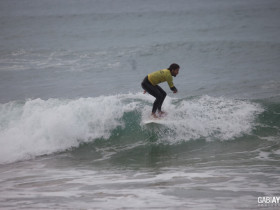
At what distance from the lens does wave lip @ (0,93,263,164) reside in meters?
10.2

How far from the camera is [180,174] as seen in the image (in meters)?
7.64

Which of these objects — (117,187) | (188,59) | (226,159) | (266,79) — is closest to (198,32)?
(188,59)

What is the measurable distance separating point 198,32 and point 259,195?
21922 mm

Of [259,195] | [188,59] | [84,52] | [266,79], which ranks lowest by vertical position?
[259,195]

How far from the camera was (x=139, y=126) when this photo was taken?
1099 cm

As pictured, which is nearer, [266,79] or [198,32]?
[266,79]

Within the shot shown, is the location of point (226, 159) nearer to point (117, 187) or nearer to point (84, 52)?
point (117, 187)

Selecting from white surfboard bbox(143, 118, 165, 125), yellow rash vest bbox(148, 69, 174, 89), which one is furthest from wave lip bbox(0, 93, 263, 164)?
yellow rash vest bbox(148, 69, 174, 89)

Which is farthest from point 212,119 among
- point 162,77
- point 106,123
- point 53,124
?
point 53,124

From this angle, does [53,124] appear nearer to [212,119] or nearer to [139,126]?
[139,126]

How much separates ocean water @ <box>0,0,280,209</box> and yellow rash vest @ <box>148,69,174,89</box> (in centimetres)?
126

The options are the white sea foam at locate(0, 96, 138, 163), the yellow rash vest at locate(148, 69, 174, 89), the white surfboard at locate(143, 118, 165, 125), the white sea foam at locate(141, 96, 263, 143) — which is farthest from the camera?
the white surfboard at locate(143, 118, 165, 125)

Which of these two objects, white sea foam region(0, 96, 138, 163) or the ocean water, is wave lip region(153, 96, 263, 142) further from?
white sea foam region(0, 96, 138, 163)

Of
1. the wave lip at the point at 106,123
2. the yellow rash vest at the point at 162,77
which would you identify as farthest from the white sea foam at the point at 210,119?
the yellow rash vest at the point at 162,77
